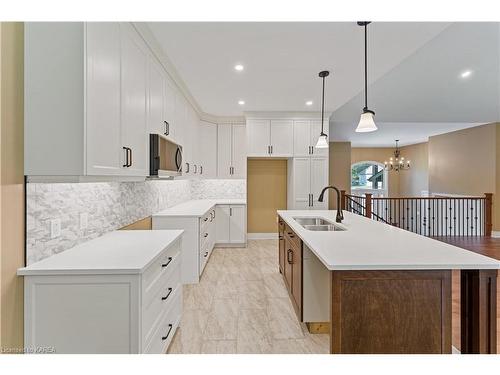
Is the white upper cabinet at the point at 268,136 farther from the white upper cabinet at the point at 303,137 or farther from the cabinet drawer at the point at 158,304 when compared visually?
the cabinet drawer at the point at 158,304

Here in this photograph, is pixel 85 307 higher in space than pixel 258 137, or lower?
lower

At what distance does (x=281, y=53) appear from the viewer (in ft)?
9.23

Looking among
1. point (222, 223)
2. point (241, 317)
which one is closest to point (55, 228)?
point (241, 317)

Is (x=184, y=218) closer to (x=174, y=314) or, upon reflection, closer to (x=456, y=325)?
(x=174, y=314)

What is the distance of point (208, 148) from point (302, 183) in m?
1.99

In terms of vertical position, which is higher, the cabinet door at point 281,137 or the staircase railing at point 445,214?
the cabinet door at point 281,137

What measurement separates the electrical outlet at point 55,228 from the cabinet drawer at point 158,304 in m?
0.73

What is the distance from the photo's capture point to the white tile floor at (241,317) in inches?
87.4

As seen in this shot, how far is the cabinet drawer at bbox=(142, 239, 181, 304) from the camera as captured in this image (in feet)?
5.23

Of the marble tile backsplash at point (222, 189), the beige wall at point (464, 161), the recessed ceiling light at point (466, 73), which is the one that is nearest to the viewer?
the recessed ceiling light at point (466, 73)

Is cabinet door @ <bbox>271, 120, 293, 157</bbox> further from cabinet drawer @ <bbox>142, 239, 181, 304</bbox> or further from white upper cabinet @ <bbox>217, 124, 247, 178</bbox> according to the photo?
cabinet drawer @ <bbox>142, 239, 181, 304</bbox>

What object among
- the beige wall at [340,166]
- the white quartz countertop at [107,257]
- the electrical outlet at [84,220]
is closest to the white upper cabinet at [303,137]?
the white quartz countertop at [107,257]

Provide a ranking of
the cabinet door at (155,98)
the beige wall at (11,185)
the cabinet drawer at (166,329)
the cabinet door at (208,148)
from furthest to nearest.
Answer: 1. the cabinet door at (208,148)
2. the cabinet door at (155,98)
3. the cabinet drawer at (166,329)
4. the beige wall at (11,185)

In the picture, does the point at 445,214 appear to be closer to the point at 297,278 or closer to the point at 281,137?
the point at 281,137
